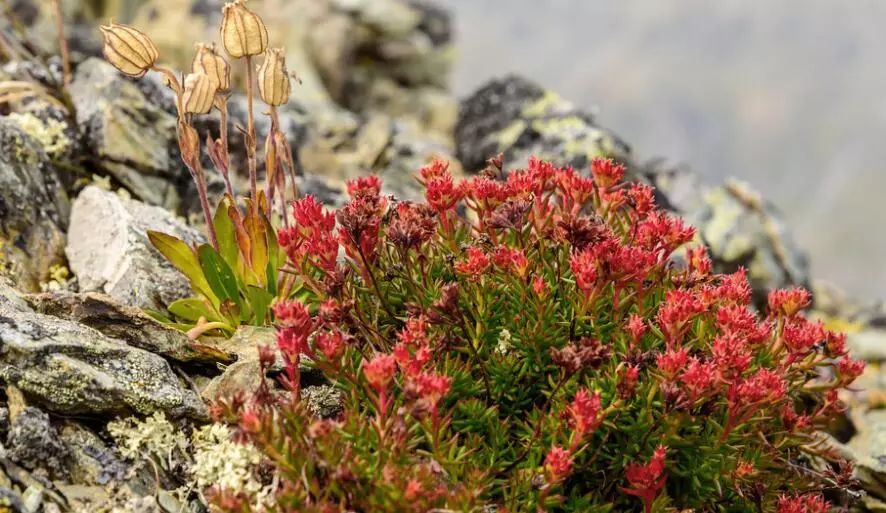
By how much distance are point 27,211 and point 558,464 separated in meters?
4.08

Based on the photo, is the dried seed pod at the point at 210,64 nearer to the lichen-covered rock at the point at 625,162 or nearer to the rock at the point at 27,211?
the rock at the point at 27,211

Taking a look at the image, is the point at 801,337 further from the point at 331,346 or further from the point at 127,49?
the point at 127,49

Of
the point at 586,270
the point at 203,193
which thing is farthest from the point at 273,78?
the point at 586,270

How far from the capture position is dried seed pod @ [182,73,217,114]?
4.22 meters

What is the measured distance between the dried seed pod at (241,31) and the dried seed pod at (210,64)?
8cm

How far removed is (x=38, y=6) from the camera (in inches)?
648

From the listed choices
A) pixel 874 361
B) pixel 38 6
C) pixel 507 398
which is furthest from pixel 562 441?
pixel 38 6

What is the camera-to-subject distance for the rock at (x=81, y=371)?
357cm

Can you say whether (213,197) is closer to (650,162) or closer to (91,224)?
(91,224)

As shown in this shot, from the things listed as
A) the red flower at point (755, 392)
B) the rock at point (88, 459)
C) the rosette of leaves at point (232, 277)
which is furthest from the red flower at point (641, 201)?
the rock at point (88, 459)

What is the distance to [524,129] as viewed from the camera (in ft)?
29.8

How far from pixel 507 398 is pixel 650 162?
792cm

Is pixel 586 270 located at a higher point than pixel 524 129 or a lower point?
lower

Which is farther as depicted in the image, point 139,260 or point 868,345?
point 868,345
